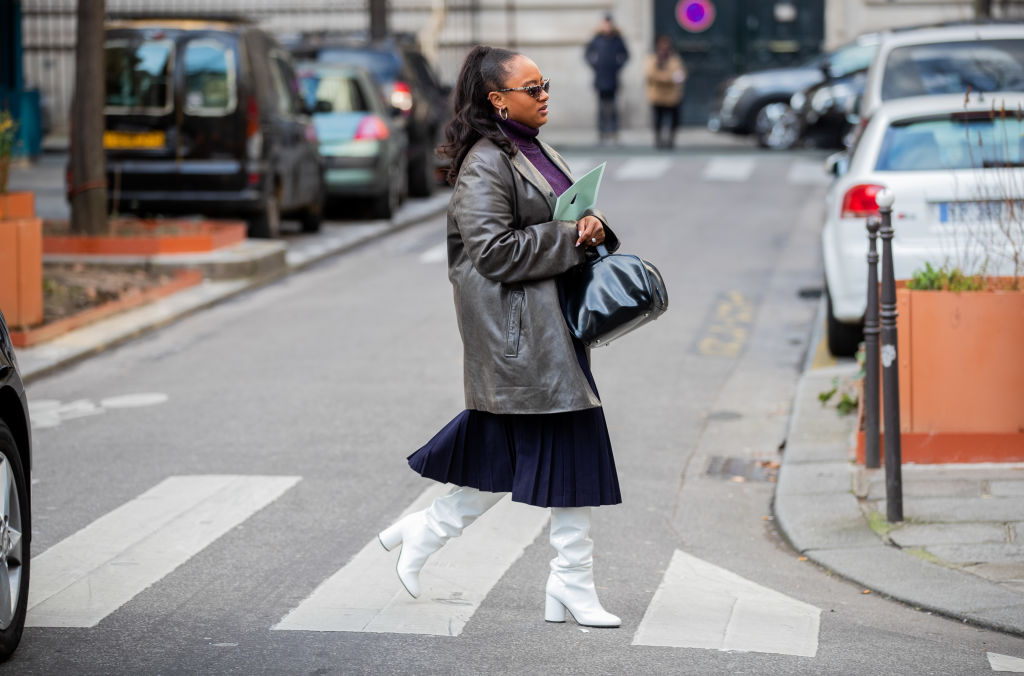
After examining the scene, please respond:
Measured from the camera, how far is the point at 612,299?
513cm

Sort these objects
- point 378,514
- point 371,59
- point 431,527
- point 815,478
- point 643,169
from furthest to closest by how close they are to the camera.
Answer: point 643,169, point 371,59, point 815,478, point 378,514, point 431,527

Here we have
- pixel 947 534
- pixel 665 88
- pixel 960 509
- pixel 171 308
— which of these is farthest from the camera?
pixel 665 88

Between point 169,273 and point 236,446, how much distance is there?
19.6 feet

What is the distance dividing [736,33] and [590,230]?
96.2ft

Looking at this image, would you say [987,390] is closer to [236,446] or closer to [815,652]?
[815,652]

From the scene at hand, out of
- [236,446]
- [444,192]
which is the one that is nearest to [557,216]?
[236,446]

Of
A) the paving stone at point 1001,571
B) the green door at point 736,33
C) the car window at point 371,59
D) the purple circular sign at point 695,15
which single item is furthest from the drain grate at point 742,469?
the purple circular sign at point 695,15

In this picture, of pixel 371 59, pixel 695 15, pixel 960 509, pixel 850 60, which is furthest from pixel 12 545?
pixel 695 15

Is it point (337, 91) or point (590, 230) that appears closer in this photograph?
point (590, 230)

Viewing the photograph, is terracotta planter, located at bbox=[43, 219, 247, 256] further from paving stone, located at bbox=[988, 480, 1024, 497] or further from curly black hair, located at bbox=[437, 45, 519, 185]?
curly black hair, located at bbox=[437, 45, 519, 185]

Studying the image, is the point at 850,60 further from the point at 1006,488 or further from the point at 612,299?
the point at 612,299

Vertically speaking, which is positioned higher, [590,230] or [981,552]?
[590,230]

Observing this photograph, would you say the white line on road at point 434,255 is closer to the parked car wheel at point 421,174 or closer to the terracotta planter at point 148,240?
the terracotta planter at point 148,240

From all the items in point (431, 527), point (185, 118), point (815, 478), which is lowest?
point (815, 478)
